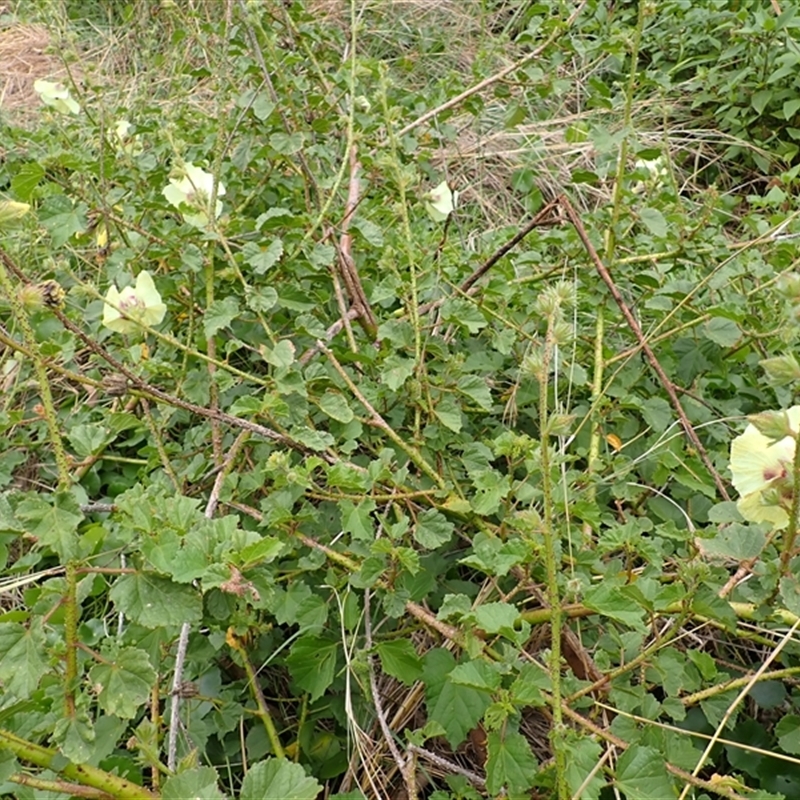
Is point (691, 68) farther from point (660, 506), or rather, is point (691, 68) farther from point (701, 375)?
point (660, 506)

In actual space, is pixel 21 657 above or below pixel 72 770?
above

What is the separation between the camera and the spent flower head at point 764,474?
755 mm

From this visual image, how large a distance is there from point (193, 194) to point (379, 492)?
1.91ft

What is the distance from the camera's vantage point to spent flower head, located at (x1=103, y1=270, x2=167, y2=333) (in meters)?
1.13

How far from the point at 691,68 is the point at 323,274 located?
2148mm

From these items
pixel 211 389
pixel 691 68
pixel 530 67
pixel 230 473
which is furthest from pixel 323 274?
pixel 691 68

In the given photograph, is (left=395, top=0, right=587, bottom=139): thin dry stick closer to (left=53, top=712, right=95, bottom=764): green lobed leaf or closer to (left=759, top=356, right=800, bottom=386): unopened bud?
(left=759, top=356, right=800, bottom=386): unopened bud

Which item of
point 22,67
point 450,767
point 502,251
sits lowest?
point 22,67

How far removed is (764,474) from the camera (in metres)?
0.82

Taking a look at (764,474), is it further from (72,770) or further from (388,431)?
(72,770)

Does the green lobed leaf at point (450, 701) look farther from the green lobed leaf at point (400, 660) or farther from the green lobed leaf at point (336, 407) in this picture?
the green lobed leaf at point (336, 407)

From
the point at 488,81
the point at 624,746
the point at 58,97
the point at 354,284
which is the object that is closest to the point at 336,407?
the point at 354,284

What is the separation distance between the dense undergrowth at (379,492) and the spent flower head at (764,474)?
0.04 m

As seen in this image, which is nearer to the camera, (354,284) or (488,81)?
(354,284)
